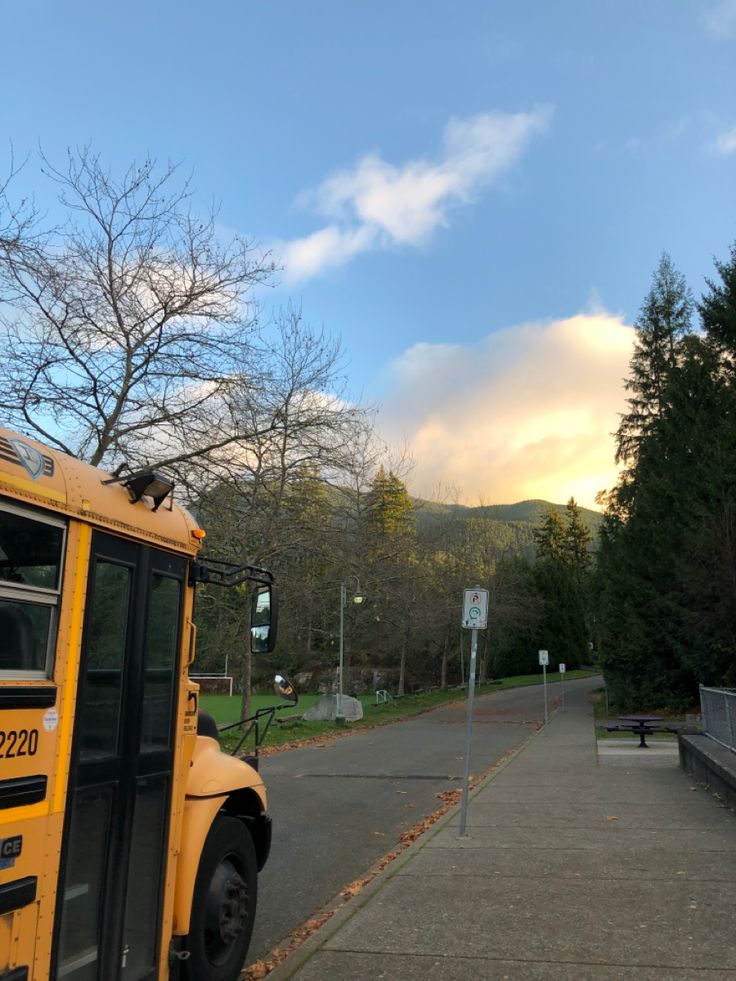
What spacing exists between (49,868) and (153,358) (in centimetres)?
1260

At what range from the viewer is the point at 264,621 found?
4473mm

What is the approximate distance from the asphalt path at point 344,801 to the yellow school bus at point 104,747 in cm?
163

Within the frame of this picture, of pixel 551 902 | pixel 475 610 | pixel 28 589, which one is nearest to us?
pixel 28 589

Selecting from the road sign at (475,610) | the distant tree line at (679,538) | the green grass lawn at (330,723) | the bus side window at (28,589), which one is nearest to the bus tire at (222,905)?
the green grass lawn at (330,723)

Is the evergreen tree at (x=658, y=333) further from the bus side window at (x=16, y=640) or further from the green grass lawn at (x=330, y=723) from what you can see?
the bus side window at (x=16, y=640)

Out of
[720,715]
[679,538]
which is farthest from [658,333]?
[720,715]

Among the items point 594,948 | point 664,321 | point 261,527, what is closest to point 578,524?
point 664,321

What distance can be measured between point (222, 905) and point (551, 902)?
9.05 ft

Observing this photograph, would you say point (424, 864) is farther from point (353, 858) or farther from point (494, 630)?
point (494, 630)

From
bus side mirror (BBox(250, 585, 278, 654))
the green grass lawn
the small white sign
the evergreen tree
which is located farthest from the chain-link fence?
the evergreen tree

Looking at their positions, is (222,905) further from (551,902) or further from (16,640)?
(551,902)

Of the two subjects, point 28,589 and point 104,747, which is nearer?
point 28,589

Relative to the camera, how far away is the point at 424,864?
Result: 7.07 metres

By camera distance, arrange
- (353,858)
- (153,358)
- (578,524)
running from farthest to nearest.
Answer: (578,524) → (153,358) → (353,858)
